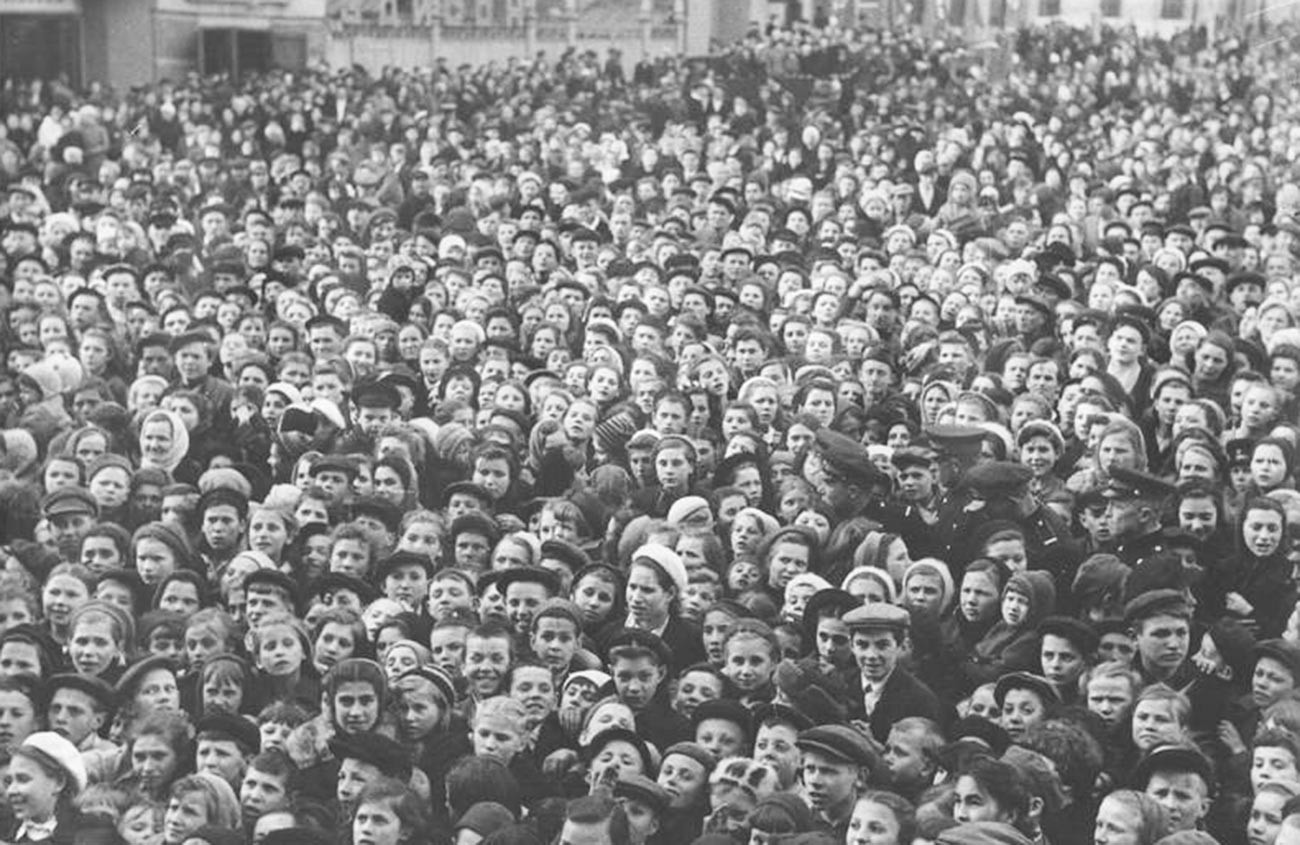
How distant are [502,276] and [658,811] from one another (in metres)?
9.52

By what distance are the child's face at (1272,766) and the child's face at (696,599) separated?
2.50 m

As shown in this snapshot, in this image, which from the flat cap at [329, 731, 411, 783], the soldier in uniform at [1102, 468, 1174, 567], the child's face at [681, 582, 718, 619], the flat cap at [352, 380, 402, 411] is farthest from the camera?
the flat cap at [352, 380, 402, 411]

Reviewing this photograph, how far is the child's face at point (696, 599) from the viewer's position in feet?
28.5

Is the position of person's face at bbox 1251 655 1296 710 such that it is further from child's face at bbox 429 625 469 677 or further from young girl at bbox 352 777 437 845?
young girl at bbox 352 777 437 845

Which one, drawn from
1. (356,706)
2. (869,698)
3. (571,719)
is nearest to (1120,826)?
A: (869,698)

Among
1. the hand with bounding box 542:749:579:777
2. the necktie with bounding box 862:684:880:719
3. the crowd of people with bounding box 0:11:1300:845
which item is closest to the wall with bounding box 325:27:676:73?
the crowd of people with bounding box 0:11:1300:845

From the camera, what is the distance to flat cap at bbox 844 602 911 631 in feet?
25.8

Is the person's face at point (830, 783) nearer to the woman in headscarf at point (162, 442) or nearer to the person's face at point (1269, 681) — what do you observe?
the person's face at point (1269, 681)

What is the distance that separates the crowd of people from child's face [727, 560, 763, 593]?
18 millimetres

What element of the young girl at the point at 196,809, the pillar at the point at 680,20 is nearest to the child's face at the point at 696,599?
the young girl at the point at 196,809

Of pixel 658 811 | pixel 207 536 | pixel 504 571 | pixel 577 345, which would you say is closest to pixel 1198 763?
pixel 658 811

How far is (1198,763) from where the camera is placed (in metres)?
6.58

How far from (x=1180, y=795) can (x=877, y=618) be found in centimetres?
159

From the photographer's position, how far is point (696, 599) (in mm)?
8742
